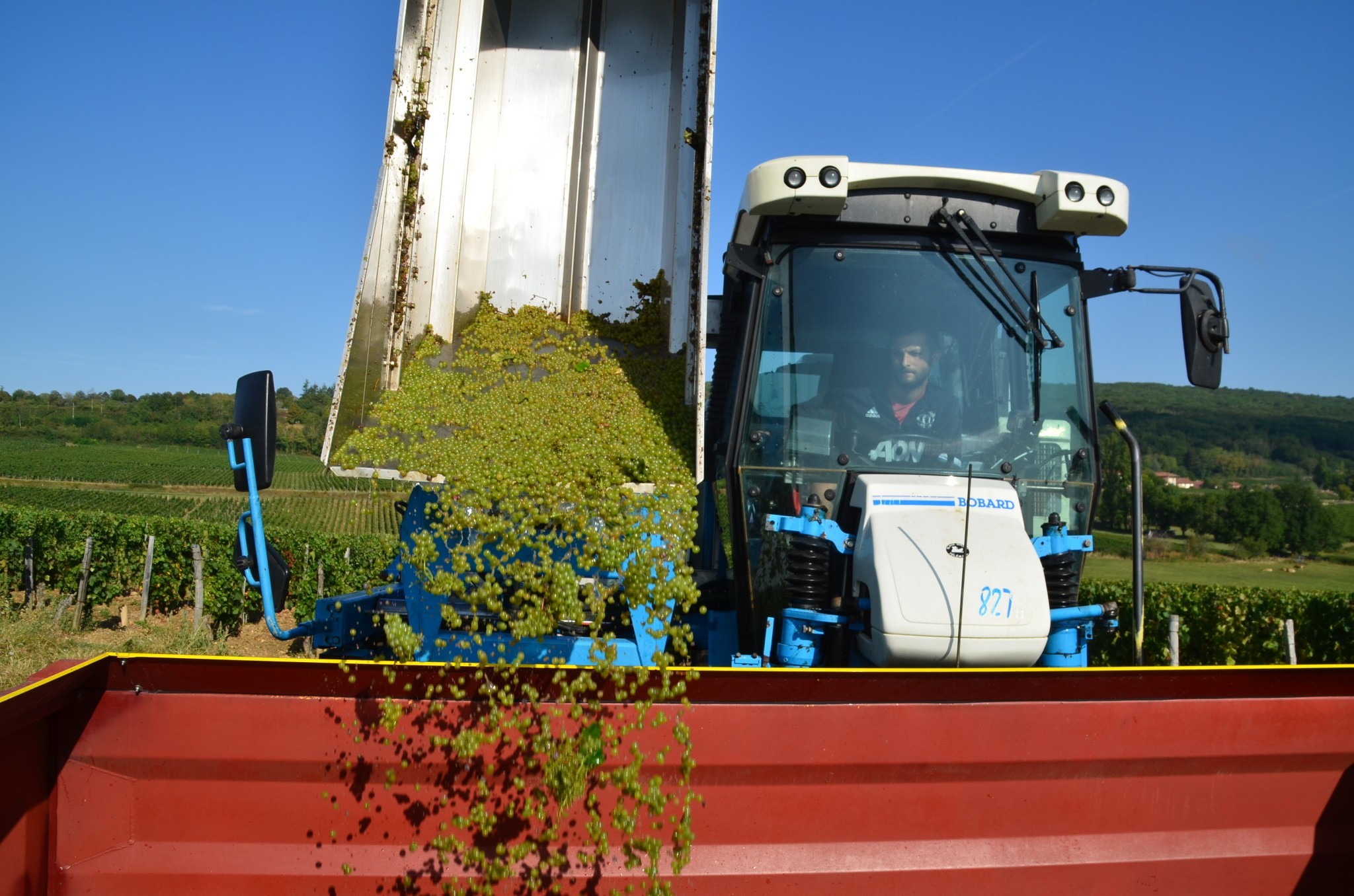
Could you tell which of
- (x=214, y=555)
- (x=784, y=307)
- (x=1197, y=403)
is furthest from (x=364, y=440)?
(x=1197, y=403)

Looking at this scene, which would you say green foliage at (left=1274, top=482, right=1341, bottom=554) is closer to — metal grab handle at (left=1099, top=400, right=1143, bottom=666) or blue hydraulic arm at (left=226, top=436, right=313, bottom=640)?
metal grab handle at (left=1099, top=400, right=1143, bottom=666)

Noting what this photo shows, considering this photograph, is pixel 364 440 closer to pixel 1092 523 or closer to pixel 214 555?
pixel 1092 523

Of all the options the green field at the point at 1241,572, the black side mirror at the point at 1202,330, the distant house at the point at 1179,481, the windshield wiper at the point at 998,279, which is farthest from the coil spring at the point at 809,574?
the distant house at the point at 1179,481

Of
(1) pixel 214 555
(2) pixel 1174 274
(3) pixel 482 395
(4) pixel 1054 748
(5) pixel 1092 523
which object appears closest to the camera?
(4) pixel 1054 748

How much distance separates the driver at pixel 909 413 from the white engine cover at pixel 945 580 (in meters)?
0.22

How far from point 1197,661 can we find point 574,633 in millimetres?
18474

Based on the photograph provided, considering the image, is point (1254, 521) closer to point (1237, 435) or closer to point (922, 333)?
point (1237, 435)

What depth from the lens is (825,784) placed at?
8.45 ft

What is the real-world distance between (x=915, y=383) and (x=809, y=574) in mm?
826

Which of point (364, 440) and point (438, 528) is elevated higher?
point (364, 440)

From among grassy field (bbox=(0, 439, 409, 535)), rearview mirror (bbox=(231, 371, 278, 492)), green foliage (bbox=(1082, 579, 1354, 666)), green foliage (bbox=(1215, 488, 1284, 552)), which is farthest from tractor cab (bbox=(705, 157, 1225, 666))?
green foliage (bbox=(1215, 488, 1284, 552))

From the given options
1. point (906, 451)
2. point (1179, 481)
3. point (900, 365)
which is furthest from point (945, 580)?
point (1179, 481)

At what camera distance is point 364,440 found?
163 inches

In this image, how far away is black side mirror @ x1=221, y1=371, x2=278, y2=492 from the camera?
10.6 feet
